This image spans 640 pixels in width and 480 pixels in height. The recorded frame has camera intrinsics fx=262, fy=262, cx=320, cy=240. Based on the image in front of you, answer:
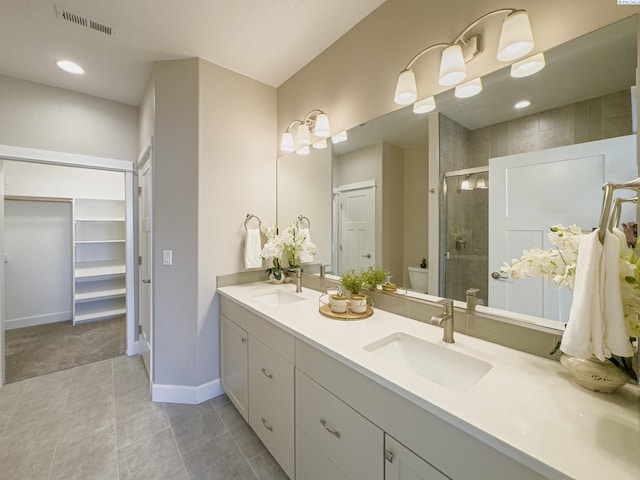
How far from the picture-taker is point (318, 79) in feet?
6.74

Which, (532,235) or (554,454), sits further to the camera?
(532,235)

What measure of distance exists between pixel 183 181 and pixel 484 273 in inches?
83.0

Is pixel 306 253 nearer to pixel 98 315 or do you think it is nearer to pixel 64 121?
pixel 64 121

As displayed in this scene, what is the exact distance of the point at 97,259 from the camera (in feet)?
13.0

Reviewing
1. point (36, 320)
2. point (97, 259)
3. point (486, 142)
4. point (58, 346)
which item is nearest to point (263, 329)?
point (486, 142)

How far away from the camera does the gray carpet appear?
256cm

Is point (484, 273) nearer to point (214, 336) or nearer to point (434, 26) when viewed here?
point (434, 26)

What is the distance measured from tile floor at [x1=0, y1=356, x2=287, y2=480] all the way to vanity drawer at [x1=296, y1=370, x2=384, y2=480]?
57 cm

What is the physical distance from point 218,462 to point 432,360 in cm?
141

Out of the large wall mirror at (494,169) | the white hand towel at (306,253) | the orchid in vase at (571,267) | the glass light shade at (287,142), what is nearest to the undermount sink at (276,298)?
the white hand towel at (306,253)

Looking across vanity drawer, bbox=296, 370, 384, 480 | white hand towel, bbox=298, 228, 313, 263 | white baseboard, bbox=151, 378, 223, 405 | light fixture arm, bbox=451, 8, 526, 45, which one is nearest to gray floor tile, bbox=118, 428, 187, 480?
white baseboard, bbox=151, 378, 223, 405

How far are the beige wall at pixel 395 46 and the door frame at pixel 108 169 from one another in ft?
6.23

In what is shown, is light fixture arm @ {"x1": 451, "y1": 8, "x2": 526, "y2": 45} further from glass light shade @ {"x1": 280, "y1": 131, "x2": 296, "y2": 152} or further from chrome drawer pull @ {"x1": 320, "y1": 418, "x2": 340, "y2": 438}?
chrome drawer pull @ {"x1": 320, "y1": 418, "x2": 340, "y2": 438}

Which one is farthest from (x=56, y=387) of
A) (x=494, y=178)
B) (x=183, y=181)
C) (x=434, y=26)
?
(x=434, y=26)
